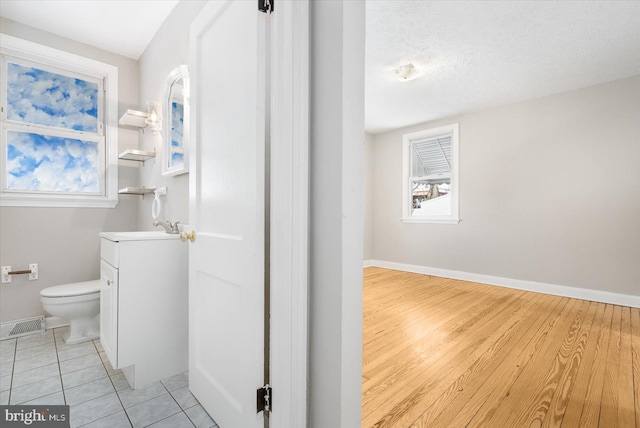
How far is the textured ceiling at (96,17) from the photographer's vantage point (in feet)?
7.41

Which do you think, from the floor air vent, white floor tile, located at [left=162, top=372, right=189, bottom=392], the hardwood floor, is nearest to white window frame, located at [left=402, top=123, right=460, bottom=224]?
the hardwood floor

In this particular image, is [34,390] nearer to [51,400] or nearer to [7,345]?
[51,400]

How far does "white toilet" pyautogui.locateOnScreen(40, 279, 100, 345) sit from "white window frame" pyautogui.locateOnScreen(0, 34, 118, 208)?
0.88 metres

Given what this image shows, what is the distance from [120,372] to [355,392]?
1.55 meters

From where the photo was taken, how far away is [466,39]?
249cm

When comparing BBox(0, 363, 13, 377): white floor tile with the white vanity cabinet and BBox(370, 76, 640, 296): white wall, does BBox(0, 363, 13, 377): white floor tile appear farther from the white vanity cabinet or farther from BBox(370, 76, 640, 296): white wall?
BBox(370, 76, 640, 296): white wall

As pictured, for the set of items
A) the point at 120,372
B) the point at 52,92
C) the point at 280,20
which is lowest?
the point at 120,372

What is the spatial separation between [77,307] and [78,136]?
1.65 meters

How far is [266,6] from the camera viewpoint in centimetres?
112

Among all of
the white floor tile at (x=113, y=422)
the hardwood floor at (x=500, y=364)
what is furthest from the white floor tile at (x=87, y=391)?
the hardwood floor at (x=500, y=364)

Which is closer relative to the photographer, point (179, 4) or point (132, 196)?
point (179, 4)

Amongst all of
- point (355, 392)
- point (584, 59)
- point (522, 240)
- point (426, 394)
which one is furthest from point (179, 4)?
point (522, 240)

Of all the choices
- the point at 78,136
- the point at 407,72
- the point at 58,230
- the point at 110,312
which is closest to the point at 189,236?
the point at 110,312

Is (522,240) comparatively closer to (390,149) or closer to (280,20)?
(390,149)
